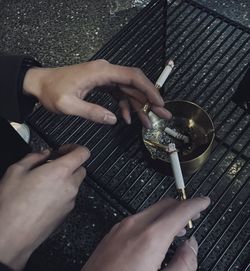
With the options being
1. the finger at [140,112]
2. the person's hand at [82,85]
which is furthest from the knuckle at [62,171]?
the finger at [140,112]

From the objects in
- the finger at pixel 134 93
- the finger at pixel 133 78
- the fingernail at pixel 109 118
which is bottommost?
the finger at pixel 134 93

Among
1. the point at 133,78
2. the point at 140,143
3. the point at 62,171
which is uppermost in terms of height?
the point at 133,78

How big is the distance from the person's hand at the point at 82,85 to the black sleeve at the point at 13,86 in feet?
0.05

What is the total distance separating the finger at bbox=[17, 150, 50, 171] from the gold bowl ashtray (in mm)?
250

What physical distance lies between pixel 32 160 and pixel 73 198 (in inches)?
4.0

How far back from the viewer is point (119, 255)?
54 centimetres

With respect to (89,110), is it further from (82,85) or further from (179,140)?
(179,140)

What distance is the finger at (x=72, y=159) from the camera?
67 cm

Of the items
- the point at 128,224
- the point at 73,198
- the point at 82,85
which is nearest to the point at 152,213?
the point at 128,224

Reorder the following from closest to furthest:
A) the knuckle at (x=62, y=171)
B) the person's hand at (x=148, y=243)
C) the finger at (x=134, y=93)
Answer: the person's hand at (x=148, y=243)
the knuckle at (x=62, y=171)
the finger at (x=134, y=93)

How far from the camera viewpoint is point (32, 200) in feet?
2.10

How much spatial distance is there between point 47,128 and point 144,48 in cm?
32

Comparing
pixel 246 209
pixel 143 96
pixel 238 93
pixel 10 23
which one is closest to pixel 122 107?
pixel 143 96

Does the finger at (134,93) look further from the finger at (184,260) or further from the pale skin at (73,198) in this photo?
the finger at (184,260)
